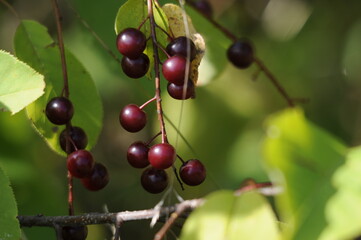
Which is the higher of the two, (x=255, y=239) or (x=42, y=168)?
(x=255, y=239)

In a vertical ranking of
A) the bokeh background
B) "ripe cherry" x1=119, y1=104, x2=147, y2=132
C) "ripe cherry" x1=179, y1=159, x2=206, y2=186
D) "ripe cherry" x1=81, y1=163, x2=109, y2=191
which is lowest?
the bokeh background

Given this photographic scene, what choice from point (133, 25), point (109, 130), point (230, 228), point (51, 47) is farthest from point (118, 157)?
point (230, 228)

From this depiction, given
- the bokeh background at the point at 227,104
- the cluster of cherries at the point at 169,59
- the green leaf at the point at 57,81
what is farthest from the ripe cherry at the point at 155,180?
the bokeh background at the point at 227,104

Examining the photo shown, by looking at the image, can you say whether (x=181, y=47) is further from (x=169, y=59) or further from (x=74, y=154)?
(x=74, y=154)

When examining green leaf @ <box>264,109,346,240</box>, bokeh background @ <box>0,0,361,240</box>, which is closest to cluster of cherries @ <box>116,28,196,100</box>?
green leaf @ <box>264,109,346,240</box>

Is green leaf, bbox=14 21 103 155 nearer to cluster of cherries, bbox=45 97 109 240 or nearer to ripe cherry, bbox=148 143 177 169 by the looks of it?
cluster of cherries, bbox=45 97 109 240

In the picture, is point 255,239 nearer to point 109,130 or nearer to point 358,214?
point 358,214

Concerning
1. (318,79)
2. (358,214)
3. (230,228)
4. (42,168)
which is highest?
(358,214)

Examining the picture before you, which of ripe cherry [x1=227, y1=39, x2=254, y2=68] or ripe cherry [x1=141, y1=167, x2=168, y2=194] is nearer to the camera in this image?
ripe cherry [x1=141, y1=167, x2=168, y2=194]
